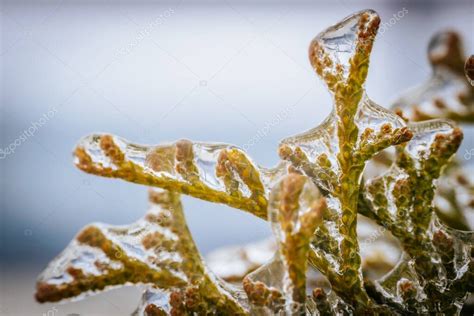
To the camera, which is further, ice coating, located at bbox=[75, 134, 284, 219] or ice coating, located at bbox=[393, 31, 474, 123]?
ice coating, located at bbox=[393, 31, 474, 123]

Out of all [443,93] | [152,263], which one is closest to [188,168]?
[152,263]

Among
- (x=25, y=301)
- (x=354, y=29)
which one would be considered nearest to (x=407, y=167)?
(x=354, y=29)

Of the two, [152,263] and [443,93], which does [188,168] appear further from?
[443,93]

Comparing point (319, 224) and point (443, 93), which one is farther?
point (443, 93)

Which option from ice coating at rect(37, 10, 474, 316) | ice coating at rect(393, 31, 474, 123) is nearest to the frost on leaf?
ice coating at rect(37, 10, 474, 316)

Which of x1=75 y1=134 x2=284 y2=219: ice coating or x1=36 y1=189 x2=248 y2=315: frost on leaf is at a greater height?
x1=75 y1=134 x2=284 y2=219: ice coating

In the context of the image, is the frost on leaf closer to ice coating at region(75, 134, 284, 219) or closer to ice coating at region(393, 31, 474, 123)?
ice coating at region(75, 134, 284, 219)

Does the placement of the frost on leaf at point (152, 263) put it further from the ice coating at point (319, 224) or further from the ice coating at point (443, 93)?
the ice coating at point (443, 93)

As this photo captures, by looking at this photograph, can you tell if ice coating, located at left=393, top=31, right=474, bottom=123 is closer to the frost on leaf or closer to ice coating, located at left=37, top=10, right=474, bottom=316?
ice coating, located at left=37, top=10, right=474, bottom=316
